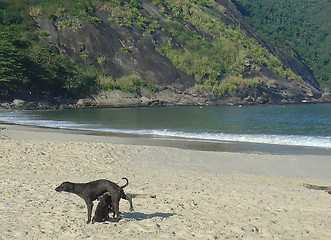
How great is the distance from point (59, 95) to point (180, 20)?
41.1 meters

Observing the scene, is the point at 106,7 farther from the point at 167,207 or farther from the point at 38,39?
the point at 167,207

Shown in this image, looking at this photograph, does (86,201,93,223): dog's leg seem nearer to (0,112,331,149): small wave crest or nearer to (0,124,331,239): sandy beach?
(0,124,331,239): sandy beach

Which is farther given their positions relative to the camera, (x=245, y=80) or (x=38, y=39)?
(x=245, y=80)

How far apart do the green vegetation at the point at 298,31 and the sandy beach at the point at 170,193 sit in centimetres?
13893

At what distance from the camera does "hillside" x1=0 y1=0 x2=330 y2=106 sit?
75.7 m

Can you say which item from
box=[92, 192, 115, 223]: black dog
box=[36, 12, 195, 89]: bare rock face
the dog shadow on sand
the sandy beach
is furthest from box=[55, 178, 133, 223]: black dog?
box=[36, 12, 195, 89]: bare rock face

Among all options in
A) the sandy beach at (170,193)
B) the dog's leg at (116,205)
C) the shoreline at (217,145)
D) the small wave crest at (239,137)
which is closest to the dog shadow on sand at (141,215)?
the sandy beach at (170,193)

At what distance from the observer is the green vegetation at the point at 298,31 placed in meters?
163

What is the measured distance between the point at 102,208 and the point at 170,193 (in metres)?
3.58

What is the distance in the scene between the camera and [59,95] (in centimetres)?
7612

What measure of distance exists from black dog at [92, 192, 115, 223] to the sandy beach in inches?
5.5

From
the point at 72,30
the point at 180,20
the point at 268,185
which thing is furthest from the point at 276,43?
the point at 268,185

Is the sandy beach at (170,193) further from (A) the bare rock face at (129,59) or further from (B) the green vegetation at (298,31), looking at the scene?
(B) the green vegetation at (298,31)

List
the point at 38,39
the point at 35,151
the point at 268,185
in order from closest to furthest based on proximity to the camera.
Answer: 1. the point at 268,185
2. the point at 35,151
3. the point at 38,39
